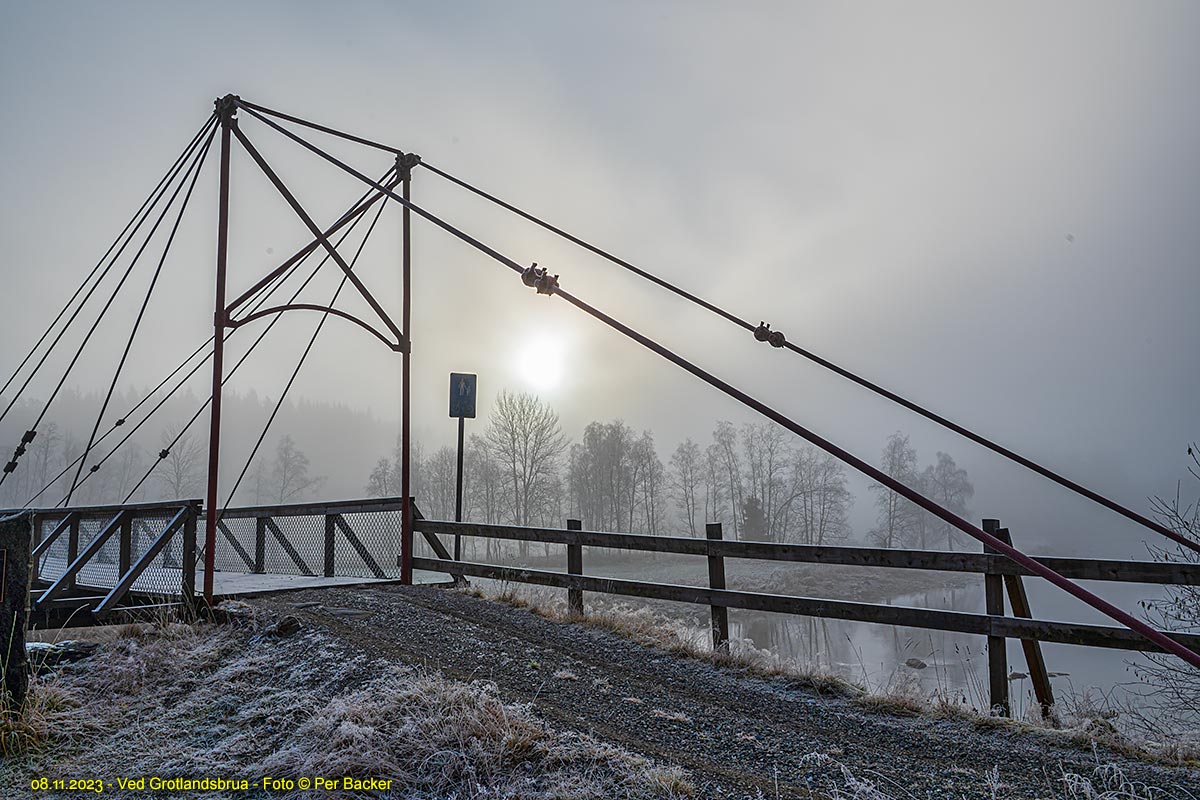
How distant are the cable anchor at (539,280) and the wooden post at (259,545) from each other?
8868 mm

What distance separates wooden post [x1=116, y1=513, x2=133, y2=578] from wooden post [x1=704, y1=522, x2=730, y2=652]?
6.94m

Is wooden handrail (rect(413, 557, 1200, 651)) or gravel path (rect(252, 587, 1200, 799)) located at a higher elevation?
wooden handrail (rect(413, 557, 1200, 651))

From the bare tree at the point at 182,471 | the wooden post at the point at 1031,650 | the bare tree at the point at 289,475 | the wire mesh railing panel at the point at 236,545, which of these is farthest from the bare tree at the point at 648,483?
the wooden post at the point at 1031,650

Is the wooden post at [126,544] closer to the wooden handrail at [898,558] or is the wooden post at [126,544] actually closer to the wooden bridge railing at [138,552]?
the wooden bridge railing at [138,552]

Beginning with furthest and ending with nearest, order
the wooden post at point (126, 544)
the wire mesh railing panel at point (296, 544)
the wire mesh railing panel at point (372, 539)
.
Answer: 1. the wire mesh railing panel at point (296, 544)
2. the wire mesh railing panel at point (372, 539)
3. the wooden post at point (126, 544)

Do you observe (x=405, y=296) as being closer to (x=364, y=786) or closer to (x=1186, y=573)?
(x=364, y=786)

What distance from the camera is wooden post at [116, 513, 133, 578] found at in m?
8.24

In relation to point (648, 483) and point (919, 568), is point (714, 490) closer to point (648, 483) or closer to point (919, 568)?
point (648, 483)

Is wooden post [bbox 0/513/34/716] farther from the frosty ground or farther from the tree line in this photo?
the tree line

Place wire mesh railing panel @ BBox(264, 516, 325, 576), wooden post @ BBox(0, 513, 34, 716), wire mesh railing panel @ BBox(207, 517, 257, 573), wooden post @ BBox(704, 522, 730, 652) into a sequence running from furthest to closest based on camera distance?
wire mesh railing panel @ BBox(207, 517, 257, 573), wire mesh railing panel @ BBox(264, 516, 325, 576), wooden post @ BBox(704, 522, 730, 652), wooden post @ BBox(0, 513, 34, 716)

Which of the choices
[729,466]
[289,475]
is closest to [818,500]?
[729,466]

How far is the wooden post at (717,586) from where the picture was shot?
23.0ft

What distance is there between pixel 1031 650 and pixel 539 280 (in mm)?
5237

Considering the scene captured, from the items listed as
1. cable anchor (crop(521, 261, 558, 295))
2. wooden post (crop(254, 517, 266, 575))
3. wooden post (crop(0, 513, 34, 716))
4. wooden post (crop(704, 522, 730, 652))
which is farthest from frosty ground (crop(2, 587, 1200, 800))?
wooden post (crop(254, 517, 266, 575))
